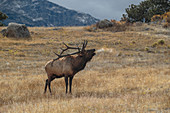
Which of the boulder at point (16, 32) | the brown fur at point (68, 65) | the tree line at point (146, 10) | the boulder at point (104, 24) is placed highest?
the tree line at point (146, 10)

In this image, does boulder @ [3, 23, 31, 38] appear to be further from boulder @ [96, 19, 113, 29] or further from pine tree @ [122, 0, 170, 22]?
pine tree @ [122, 0, 170, 22]

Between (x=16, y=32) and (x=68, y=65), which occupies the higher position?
(x=16, y=32)

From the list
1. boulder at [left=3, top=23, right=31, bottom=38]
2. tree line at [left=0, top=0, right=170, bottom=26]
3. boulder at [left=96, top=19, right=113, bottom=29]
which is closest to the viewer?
boulder at [left=3, top=23, right=31, bottom=38]

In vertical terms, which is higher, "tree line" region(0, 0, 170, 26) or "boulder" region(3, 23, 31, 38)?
"tree line" region(0, 0, 170, 26)

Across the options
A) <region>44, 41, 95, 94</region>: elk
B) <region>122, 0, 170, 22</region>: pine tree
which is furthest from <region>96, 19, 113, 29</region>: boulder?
<region>44, 41, 95, 94</region>: elk

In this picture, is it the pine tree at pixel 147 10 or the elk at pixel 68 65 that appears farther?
the pine tree at pixel 147 10

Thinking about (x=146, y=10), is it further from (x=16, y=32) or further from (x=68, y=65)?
(x=68, y=65)

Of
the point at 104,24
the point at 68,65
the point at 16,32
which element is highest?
the point at 104,24

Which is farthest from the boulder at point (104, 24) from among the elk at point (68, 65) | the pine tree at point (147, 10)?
the elk at point (68, 65)

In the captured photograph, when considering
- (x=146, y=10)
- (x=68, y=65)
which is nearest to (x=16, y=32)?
(x=68, y=65)

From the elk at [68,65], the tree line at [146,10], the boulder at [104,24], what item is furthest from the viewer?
the tree line at [146,10]

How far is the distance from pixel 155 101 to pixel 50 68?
4057 millimetres

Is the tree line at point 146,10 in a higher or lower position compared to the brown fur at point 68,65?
higher

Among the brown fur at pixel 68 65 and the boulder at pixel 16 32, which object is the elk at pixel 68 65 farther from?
the boulder at pixel 16 32
